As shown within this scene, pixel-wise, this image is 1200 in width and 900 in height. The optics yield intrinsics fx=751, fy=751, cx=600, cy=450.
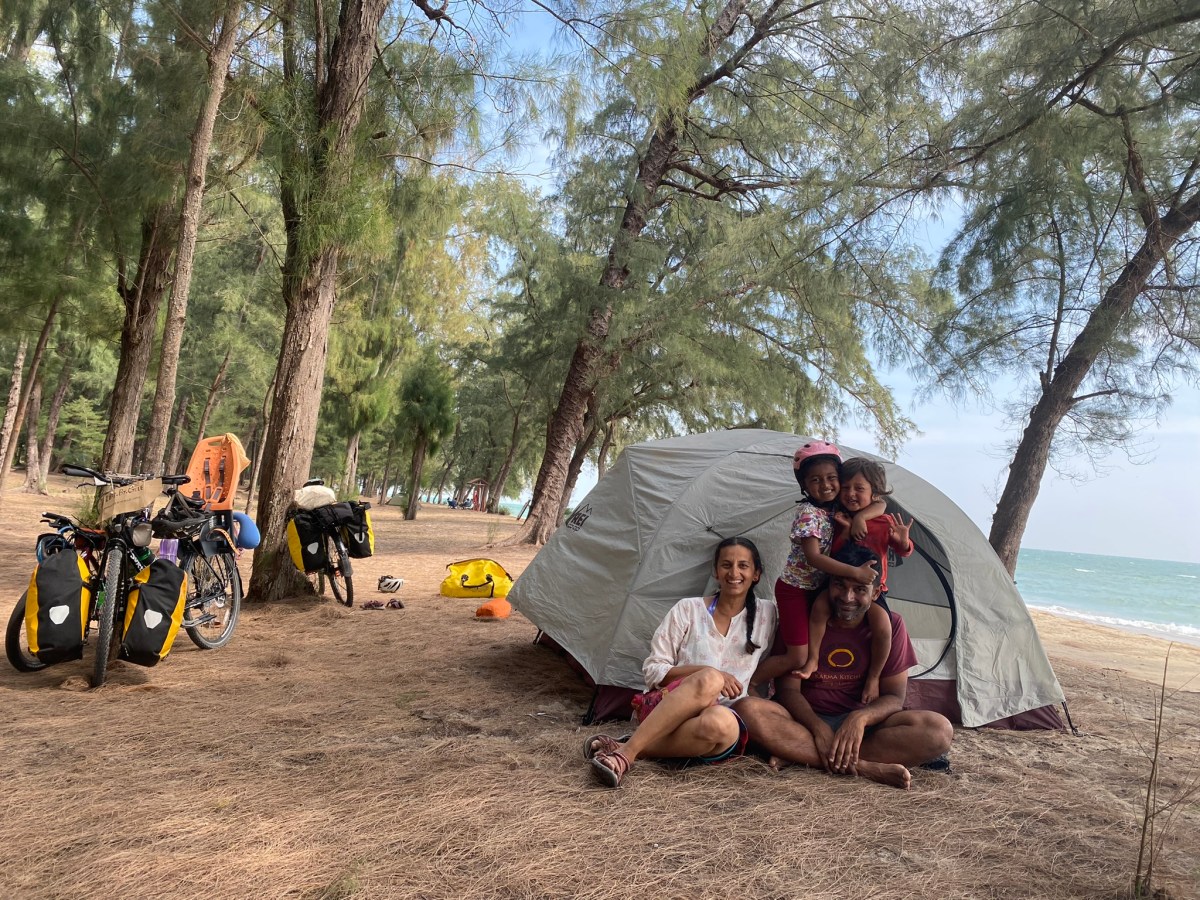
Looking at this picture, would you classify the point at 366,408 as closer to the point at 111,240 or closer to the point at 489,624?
the point at 111,240

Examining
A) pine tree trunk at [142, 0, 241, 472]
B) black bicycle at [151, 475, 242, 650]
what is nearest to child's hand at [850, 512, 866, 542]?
black bicycle at [151, 475, 242, 650]

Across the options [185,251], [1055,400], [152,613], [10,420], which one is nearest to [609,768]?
[152,613]

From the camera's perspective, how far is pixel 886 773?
288 centimetres

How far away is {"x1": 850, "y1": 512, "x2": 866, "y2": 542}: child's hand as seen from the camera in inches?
116

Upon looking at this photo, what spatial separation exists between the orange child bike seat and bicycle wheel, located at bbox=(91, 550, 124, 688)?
1379 millimetres

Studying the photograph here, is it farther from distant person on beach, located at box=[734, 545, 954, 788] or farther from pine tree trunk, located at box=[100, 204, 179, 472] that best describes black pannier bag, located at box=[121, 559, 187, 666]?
pine tree trunk, located at box=[100, 204, 179, 472]

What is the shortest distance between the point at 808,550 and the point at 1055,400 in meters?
4.00

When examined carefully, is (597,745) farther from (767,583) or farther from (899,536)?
(899,536)

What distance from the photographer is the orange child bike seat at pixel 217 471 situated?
189 inches

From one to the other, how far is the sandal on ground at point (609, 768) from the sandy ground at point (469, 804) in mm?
59

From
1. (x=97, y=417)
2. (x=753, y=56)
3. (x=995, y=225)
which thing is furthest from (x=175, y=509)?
(x=97, y=417)

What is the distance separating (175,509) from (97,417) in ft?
80.0

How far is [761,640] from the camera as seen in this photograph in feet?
10.4

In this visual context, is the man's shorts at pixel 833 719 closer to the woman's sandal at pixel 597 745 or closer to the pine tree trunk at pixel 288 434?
the woman's sandal at pixel 597 745
